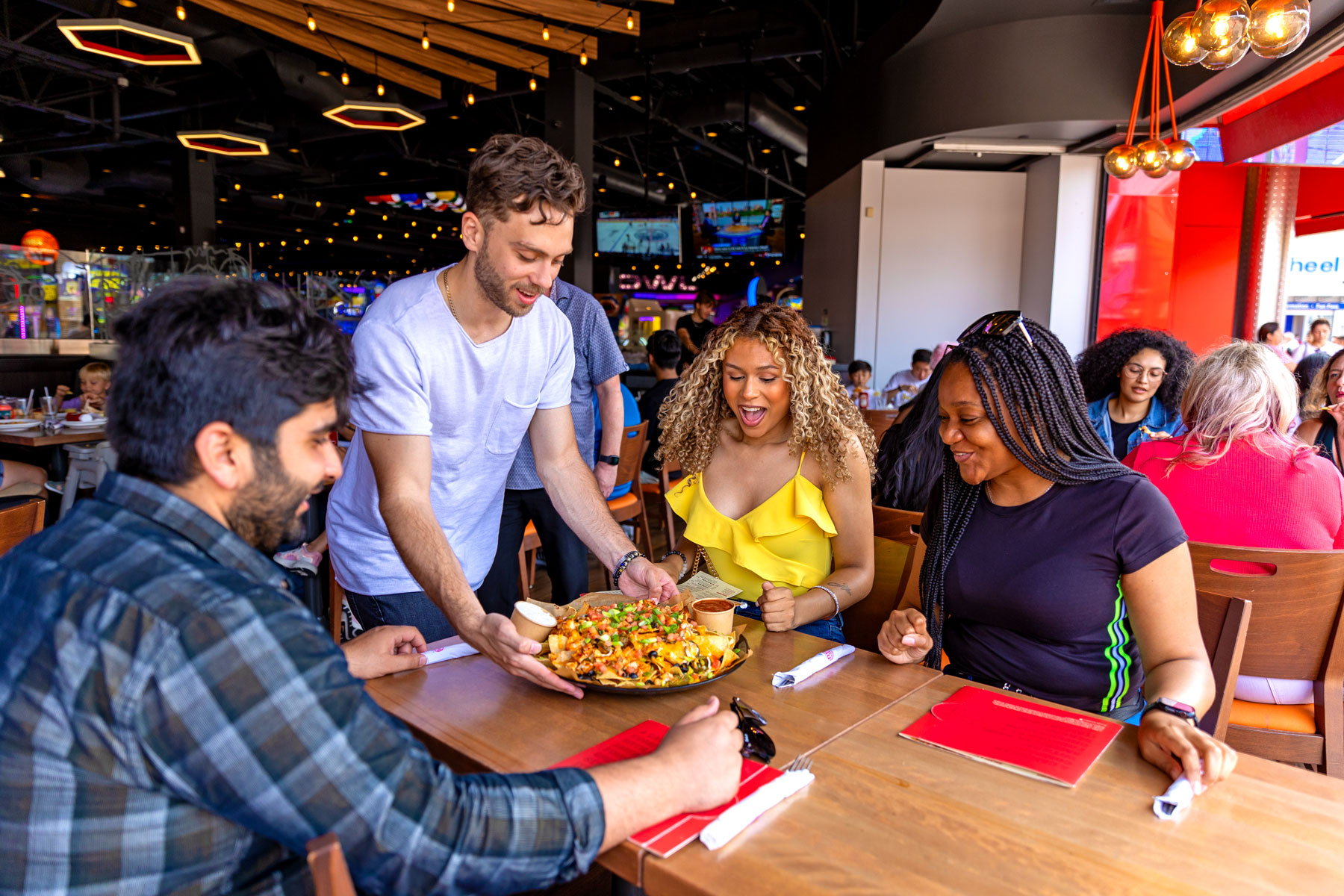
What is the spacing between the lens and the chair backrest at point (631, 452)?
4.51 metres

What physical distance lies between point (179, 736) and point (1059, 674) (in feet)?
5.22

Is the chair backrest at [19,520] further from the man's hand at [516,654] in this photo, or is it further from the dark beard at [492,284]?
the man's hand at [516,654]

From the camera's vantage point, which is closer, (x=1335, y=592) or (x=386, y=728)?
(x=386, y=728)

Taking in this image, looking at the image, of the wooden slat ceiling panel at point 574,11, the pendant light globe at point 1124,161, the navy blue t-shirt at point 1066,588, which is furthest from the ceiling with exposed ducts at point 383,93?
the navy blue t-shirt at point 1066,588

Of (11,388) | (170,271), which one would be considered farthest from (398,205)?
(11,388)

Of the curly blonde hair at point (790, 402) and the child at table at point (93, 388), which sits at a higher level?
the curly blonde hair at point (790, 402)

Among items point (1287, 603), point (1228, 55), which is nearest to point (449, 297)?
point (1287, 603)

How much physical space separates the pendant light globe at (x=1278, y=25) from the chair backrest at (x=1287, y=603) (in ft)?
8.94

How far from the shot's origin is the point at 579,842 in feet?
3.26

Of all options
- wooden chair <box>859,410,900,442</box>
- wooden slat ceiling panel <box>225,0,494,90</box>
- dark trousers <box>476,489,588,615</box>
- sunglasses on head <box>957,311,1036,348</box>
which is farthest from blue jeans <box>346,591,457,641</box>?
wooden slat ceiling panel <box>225,0,494,90</box>

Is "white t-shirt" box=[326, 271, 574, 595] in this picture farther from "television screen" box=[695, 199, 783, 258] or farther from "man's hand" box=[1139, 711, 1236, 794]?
"television screen" box=[695, 199, 783, 258]

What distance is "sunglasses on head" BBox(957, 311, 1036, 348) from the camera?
1.76 meters

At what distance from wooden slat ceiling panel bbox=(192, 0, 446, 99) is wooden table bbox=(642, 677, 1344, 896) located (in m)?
7.41

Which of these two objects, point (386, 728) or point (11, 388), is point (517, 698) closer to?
point (386, 728)
